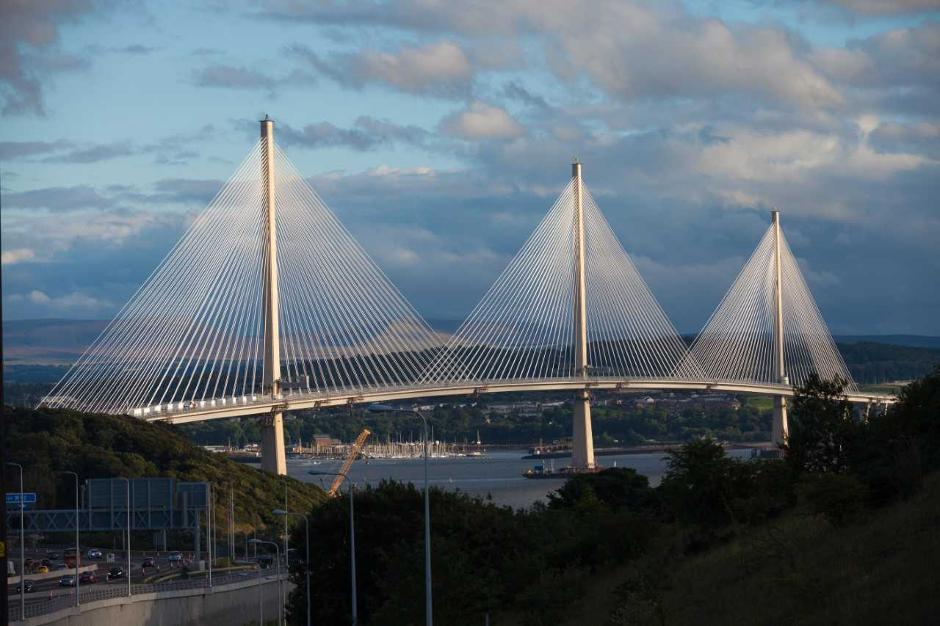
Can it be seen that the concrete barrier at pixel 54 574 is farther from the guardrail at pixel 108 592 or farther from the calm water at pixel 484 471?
the calm water at pixel 484 471

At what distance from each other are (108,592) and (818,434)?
22518mm

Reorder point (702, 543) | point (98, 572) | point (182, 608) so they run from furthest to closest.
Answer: point (98, 572)
point (182, 608)
point (702, 543)

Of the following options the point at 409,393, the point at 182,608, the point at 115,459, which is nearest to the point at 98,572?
the point at 182,608

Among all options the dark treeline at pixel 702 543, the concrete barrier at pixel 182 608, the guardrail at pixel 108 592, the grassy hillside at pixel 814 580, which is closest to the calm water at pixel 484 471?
the guardrail at pixel 108 592

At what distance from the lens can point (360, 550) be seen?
38.5m

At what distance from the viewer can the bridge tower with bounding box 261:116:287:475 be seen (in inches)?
2881

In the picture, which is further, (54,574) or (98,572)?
(98,572)

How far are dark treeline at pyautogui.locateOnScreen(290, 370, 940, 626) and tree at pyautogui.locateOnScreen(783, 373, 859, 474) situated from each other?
38 millimetres

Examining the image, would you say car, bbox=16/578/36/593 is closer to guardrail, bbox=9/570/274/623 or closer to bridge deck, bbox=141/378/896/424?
guardrail, bbox=9/570/274/623

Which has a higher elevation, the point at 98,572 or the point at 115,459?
the point at 115,459

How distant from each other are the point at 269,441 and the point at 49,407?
11997 millimetres

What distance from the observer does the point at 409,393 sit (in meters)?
82.9

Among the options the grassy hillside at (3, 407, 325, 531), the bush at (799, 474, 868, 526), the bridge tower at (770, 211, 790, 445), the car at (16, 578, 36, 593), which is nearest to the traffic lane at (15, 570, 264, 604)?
the car at (16, 578, 36, 593)

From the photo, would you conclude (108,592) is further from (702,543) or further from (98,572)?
(702,543)
